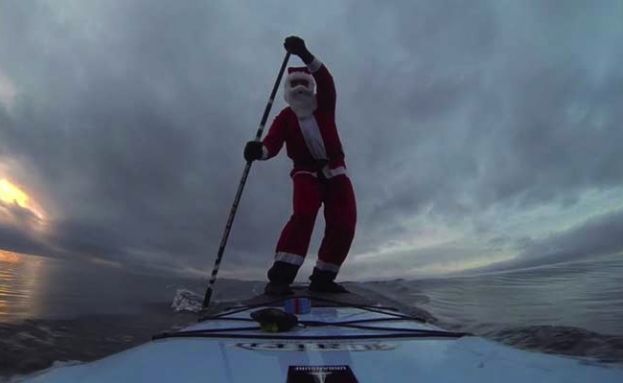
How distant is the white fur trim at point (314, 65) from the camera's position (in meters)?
5.12

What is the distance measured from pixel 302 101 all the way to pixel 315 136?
500mm

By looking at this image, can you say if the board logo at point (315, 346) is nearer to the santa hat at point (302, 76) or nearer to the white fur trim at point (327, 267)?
the white fur trim at point (327, 267)

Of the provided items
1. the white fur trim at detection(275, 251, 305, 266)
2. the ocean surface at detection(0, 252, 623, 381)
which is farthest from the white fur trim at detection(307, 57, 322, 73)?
the ocean surface at detection(0, 252, 623, 381)

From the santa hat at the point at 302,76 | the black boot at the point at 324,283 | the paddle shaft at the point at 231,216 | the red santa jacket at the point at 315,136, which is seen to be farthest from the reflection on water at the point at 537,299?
the santa hat at the point at 302,76

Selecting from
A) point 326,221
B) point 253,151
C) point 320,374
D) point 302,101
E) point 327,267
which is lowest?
point 320,374

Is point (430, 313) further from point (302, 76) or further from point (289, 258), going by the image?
point (302, 76)

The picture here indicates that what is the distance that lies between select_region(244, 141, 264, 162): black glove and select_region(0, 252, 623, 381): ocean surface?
2.14 metres

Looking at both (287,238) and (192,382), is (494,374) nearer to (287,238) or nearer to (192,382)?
(192,382)

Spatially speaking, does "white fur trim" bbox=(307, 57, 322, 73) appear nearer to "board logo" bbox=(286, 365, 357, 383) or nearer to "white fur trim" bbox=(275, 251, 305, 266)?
"white fur trim" bbox=(275, 251, 305, 266)

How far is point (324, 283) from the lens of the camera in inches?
185

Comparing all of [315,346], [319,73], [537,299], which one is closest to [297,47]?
[319,73]

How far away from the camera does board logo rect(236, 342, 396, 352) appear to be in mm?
2046

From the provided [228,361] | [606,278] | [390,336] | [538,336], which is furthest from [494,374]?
[606,278]

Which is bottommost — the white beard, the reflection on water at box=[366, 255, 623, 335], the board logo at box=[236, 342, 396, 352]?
the board logo at box=[236, 342, 396, 352]
